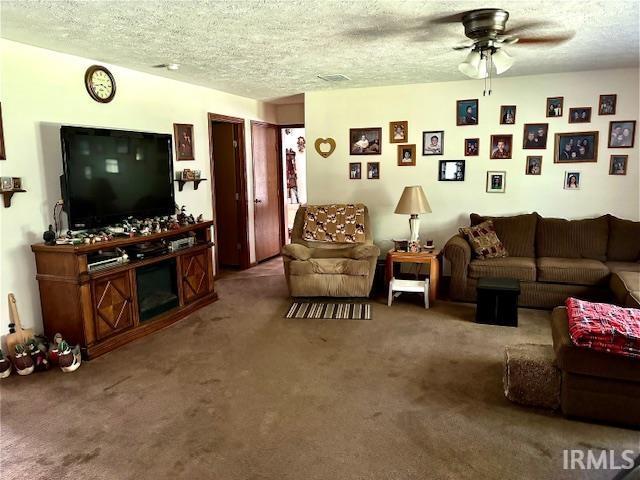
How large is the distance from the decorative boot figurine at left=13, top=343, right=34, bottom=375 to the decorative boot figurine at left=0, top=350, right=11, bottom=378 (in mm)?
45

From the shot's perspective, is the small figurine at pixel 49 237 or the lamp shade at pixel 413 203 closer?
the small figurine at pixel 49 237

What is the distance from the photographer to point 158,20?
2865 mm

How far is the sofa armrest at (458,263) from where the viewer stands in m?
4.49

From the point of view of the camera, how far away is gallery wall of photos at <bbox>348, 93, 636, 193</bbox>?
4.76 meters

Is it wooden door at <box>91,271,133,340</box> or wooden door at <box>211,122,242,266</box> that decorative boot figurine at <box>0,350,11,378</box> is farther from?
wooden door at <box>211,122,242,266</box>

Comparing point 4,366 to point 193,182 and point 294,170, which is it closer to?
point 193,182

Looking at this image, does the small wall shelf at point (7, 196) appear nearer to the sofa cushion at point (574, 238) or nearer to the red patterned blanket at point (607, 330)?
the red patterned blanket at point (607, 330)

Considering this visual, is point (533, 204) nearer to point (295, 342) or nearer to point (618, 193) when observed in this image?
point (618, 193)

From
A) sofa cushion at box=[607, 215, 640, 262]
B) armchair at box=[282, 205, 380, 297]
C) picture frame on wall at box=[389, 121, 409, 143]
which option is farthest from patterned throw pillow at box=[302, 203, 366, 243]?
sofa cushion at box=[607, 215, 640, 262]

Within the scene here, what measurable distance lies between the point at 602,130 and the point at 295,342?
12.8 ft

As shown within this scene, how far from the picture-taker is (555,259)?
4.52m

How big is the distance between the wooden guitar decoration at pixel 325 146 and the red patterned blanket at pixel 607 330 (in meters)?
3.71

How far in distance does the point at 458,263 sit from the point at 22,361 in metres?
3.77

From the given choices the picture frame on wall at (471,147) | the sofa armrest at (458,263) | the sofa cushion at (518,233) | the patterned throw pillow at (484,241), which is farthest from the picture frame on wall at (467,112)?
the sofa armrest at (458,263)
